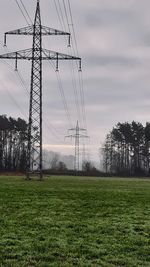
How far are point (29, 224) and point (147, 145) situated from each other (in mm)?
133145

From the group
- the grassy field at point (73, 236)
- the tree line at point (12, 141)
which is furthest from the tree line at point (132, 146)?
the grassy field at point (73, 236)

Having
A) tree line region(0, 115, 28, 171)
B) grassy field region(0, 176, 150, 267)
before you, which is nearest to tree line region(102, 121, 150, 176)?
tree line region(0, 115, 28, 171)

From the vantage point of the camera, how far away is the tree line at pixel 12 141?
437 ft

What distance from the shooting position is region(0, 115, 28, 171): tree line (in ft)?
437

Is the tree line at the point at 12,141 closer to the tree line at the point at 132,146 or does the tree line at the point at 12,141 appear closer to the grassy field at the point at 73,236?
the tree line at the point at 132,146

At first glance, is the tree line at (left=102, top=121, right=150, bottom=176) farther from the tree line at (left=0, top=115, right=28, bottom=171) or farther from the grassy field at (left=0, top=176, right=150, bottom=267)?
the grassy field at (left=0, top=176, right=150, bottom=267)

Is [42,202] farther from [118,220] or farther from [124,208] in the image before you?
[118,220]

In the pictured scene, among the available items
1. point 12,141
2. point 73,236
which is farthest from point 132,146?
point 73,236

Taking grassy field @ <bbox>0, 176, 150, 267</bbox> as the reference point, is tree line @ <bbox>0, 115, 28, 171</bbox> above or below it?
above

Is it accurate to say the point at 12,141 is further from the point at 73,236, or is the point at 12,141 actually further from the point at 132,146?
the point at 73,236

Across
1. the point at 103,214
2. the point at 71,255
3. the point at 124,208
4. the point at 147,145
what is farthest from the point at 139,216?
the point at 147,145

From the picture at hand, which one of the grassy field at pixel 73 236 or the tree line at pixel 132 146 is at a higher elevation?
the tree line at pixel 132 146

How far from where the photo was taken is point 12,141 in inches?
5640

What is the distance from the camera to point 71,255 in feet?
33.5
